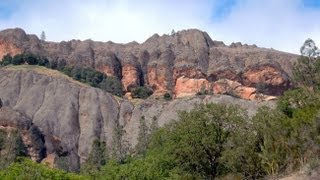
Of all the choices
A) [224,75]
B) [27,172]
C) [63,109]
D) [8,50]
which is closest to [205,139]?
[27,172]

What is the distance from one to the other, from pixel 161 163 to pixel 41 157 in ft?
244

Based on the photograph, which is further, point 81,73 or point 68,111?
point 81,73

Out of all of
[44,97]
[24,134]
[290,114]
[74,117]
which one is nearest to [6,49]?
[44,97]

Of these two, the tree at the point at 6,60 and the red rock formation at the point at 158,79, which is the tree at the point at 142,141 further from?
the tree at the point at 6,60

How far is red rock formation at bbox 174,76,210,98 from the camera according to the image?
160 meters

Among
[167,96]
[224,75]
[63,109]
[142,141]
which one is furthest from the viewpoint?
[224,75]

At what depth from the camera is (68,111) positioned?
464 feet

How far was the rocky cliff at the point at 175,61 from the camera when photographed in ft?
535

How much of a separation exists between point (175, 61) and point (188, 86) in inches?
544

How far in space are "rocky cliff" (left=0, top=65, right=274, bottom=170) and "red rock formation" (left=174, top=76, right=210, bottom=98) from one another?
594 inches

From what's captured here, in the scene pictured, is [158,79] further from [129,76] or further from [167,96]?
[167,96]

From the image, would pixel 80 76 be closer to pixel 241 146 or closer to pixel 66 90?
pixel 66 90

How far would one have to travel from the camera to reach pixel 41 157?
12462 cm

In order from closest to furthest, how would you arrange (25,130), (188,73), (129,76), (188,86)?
(25,130)
(188,86)
(188,73)
(129,76)
